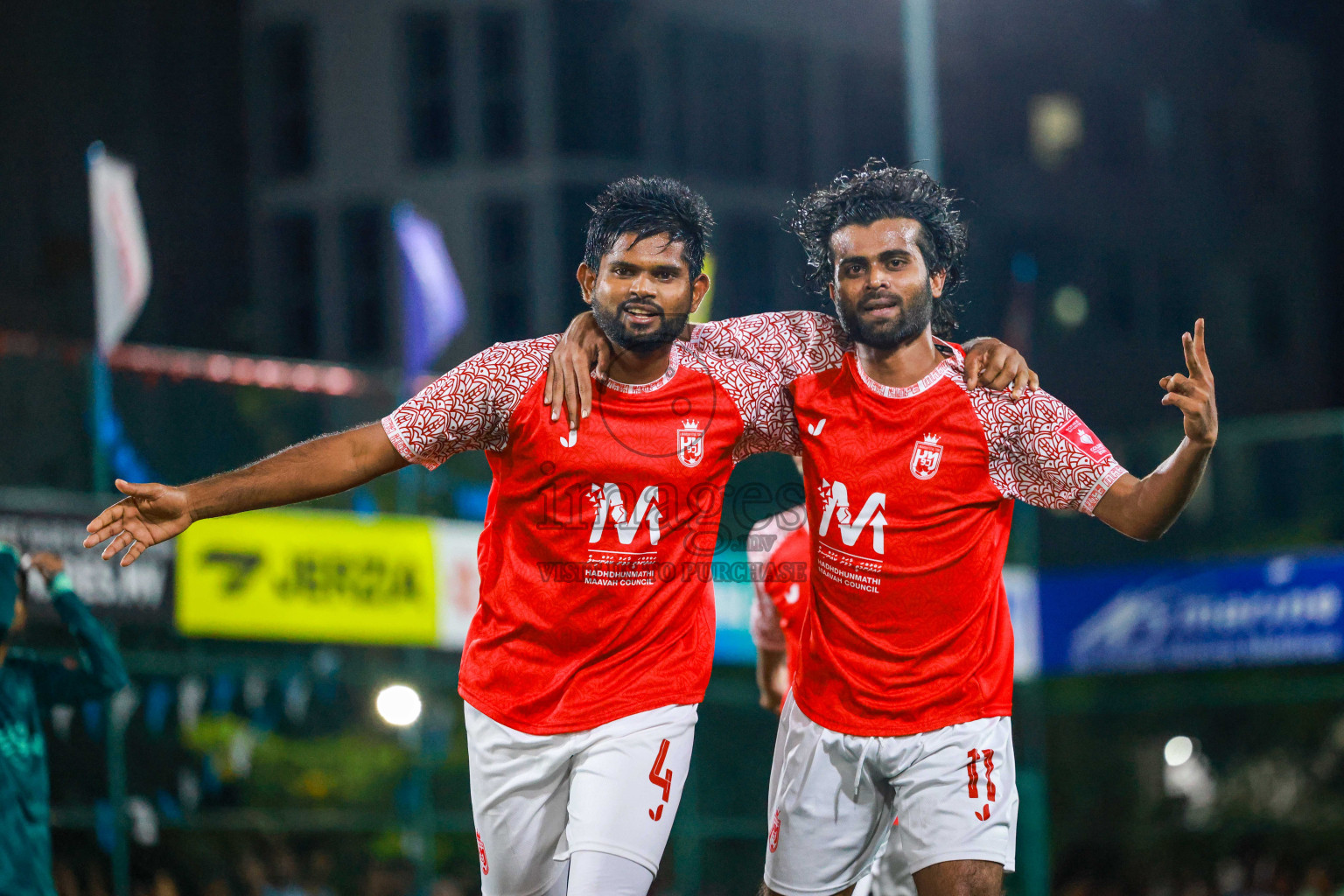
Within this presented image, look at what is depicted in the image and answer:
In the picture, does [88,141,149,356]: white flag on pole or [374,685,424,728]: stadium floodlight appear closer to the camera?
[374,685,424,728]: stadium floodlight

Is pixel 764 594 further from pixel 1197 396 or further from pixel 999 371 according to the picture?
pixel 1197 396

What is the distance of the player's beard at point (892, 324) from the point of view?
5262mm

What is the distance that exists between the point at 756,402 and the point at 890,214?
2.47 ft

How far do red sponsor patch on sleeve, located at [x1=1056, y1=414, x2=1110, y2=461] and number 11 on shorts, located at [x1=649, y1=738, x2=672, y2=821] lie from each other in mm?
1581

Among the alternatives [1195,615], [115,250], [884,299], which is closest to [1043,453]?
[884,299]

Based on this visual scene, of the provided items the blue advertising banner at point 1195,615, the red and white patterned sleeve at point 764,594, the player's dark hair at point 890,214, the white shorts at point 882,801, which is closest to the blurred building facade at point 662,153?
the blue advertising banner at point 1195,615

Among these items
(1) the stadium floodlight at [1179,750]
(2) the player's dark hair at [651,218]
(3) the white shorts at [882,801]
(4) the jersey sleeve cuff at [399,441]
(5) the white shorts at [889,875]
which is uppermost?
(2) the player's dark hair at [651,218]

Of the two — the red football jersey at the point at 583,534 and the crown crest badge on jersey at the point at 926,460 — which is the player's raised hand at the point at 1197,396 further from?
the red football jersey at the point at 583,534

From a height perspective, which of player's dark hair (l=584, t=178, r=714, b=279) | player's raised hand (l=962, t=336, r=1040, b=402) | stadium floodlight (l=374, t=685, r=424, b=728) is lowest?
stadium floodlight (l=374, t=685, r=424, b=728)

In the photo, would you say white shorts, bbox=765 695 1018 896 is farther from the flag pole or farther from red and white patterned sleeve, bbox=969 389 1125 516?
the flag pole

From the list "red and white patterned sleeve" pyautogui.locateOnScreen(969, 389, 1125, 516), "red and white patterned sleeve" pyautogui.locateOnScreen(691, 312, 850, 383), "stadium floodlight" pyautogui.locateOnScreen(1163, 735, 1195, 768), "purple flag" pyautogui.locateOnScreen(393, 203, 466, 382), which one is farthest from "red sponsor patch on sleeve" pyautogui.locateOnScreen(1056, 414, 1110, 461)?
"stadium floodlight" pyautogui.locateOnScreen(1163, 735, 1195, 768)

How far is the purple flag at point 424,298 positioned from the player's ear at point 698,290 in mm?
7650

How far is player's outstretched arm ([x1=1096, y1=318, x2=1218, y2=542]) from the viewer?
483 cm

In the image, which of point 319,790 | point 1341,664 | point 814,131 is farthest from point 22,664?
point 814,131
